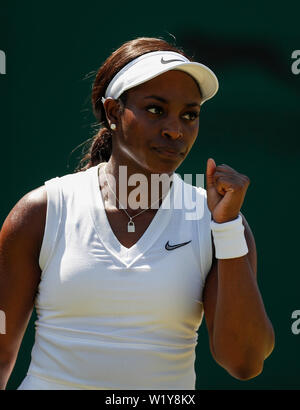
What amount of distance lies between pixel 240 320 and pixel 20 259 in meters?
0.63

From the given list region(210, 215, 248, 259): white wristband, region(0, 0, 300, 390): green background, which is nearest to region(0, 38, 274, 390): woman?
region(210, 215, 248, 259): white wristband

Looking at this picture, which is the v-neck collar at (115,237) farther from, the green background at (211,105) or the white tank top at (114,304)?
the green background at (211,105)

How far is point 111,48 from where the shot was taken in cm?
368

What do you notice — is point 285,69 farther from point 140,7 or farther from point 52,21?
point 52,21

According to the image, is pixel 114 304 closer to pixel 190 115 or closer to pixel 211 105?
pixel 190 115

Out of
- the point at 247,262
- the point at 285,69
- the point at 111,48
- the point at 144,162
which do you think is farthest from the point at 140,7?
the point at 247,262

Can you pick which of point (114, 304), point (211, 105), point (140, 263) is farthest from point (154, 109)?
point (211, 105)

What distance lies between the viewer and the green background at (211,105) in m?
3.64

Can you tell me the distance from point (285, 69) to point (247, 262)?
183 centimetres

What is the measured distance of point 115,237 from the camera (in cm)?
221

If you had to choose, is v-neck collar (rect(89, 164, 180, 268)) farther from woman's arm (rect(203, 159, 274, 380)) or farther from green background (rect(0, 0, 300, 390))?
green background (rect(0, 0, 300, 390))

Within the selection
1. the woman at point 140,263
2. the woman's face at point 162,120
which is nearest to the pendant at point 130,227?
the woman at point 140,263
